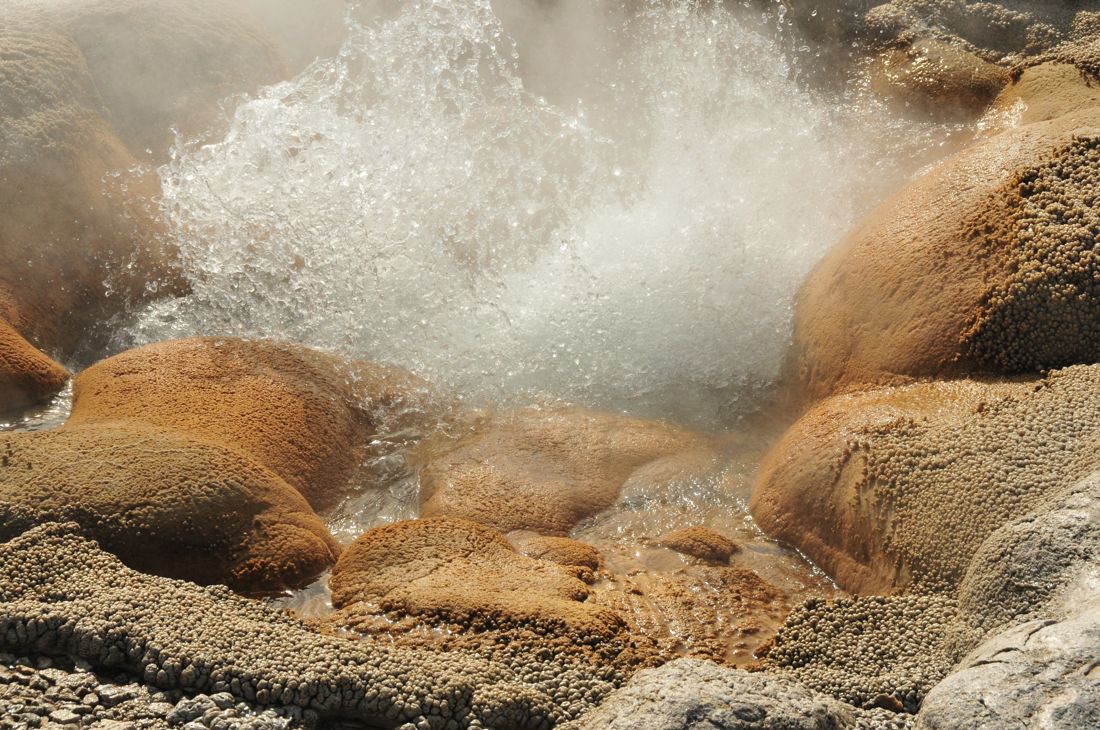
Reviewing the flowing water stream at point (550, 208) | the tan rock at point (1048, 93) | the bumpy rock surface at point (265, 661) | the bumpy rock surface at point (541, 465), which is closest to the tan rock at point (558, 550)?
the bumpy rock surface at point (541, 465)

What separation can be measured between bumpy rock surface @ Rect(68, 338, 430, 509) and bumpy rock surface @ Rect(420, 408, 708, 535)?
34 centimetres

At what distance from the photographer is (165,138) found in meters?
5.72

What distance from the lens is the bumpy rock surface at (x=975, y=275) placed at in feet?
12.1

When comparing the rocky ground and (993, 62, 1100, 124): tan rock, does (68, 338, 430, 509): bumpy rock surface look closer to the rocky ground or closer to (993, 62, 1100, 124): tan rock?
the rocky ground

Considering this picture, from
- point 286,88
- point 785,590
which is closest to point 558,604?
point 785,590

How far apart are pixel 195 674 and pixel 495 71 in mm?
4900

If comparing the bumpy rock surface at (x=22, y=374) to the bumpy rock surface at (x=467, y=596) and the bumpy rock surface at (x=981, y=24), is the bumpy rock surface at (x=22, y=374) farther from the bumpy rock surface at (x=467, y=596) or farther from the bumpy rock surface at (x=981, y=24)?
the bumpy rock surface at (x=981, y=24)

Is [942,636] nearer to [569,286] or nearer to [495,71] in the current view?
[569,286]

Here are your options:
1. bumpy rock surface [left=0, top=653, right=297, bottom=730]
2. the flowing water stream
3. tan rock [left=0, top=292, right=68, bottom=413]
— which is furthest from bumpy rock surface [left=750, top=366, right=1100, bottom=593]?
tan rock [left=0, top=292, right=68, bottom=413]

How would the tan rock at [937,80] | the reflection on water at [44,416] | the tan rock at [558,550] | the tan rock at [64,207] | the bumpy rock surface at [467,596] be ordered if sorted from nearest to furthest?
the bumpy rock surface at [467,596] → the tan rock at [558,550] → the reflection on water at [44,416] → the tan rock at [64,207] → the tan rock at [937,80]

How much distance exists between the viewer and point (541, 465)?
165 inches

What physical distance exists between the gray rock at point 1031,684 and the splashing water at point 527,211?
7.64 feet

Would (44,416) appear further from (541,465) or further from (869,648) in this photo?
(869,648)

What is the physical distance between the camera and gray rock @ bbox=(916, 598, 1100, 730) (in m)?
2.12
